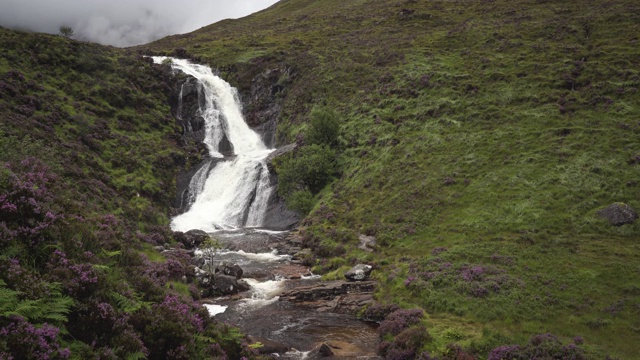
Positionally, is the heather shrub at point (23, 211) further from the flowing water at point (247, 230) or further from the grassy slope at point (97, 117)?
the grassy slope at point (97, 117)

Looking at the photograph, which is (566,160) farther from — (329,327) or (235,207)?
(235,207)

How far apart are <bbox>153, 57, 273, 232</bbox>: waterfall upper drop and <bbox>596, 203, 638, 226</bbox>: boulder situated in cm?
3616

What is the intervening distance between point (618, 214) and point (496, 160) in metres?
12.8

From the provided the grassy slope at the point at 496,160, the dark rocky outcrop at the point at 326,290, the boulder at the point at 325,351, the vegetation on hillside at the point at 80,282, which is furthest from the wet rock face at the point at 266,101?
the boulder at the point at 325,351

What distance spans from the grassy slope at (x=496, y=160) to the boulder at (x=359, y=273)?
3.95 ft

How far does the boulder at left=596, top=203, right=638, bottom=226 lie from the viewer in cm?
2767

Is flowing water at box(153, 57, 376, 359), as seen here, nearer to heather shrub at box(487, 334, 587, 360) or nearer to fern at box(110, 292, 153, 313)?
heather shrub at box(487, 334, 587, 360)

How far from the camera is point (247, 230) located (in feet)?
151

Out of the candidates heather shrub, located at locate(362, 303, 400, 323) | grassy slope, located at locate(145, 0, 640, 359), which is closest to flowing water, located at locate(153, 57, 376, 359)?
heather shrub, located at locate(362, 303, 400, 323)

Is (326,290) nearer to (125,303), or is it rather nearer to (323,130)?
(125,303)

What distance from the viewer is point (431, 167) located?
41.9 metres

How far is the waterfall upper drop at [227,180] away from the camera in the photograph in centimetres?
5025

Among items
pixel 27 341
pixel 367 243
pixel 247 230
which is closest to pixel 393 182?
pixel 367 243

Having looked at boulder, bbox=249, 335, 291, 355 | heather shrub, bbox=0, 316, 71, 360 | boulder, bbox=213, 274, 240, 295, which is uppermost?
heather shrub, bbox=0, 316, 71, 360
